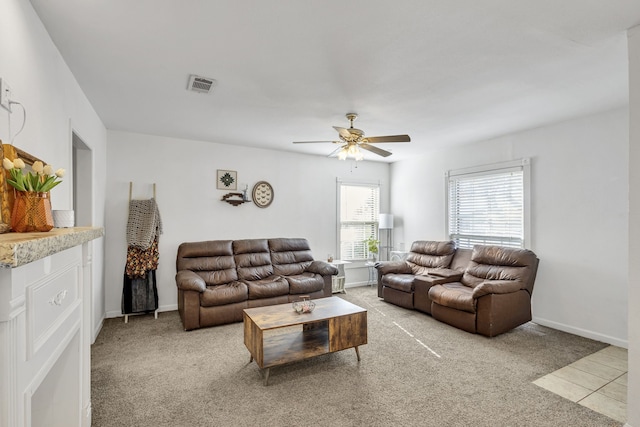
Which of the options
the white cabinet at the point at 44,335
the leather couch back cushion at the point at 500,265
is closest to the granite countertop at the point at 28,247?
the white cabinet at the point at 44,335

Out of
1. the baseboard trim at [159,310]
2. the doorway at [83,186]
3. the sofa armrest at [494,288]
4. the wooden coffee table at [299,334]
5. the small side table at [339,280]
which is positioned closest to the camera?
the wooden coffee table at [299,334]

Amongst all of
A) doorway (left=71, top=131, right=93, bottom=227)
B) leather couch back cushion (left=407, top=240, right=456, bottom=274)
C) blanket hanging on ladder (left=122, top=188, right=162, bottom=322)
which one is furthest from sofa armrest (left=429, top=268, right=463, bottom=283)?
doorway (left=71, top=131, right=93, bottom=227)

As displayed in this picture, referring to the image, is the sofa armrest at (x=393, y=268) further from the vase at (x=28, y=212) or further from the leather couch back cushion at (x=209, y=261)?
the vase at (x=28, y=212)

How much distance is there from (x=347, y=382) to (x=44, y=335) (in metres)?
2.17

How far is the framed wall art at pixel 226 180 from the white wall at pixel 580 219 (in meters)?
4.03

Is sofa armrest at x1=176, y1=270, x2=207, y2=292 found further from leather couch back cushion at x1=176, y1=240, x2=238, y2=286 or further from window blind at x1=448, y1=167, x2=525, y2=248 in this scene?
window blind at x1=448, y1=167, x2=525, y2=248

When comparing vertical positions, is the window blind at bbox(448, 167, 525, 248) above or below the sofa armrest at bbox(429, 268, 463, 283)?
above

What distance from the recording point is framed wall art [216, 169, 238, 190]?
5109 mm

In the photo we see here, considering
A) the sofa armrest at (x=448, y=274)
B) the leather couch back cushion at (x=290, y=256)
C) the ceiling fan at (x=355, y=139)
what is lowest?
the sofa armrest at (x=448, y=274)

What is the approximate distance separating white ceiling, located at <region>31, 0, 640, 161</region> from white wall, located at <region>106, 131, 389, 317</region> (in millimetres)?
849

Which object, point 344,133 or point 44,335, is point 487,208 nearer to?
point 344,133

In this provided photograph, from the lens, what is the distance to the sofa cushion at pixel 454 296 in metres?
3.75

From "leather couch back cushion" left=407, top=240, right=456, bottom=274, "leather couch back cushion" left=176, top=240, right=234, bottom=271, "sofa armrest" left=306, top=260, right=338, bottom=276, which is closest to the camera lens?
"leather couch back cushion" left=176, top=240, right=234, bottom=271

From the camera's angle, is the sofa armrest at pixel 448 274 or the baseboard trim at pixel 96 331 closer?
the baseboard trim at pixel 96 331
